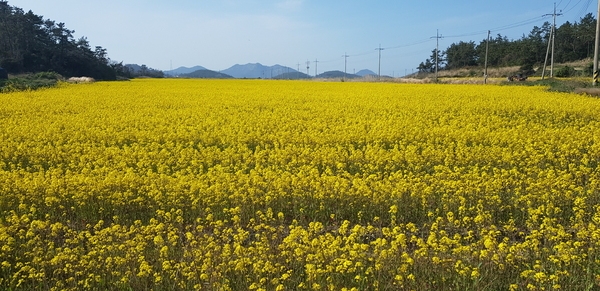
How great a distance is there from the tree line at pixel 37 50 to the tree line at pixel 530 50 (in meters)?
43.2

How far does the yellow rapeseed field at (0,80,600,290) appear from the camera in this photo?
4.32 meters

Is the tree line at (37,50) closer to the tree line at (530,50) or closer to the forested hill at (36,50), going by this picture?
the forested hill at (36,50)

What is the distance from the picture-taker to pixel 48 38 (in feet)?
203

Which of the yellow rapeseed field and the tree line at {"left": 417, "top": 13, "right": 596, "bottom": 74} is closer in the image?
the yellow rapeseed field

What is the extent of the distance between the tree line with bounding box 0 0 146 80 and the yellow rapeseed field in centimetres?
4693

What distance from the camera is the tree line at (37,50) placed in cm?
5378

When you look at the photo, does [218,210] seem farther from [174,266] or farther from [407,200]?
[407,200]

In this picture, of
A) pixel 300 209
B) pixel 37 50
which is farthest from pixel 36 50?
pixel 300 209

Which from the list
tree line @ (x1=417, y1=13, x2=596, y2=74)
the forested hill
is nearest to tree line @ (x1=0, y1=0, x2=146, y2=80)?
the forested hill

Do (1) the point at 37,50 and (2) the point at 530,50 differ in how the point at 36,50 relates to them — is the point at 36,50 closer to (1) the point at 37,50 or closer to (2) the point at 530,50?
(1) the point at 37,50

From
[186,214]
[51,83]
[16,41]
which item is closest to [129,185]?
[186,214]

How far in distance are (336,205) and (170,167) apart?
370 centimetres

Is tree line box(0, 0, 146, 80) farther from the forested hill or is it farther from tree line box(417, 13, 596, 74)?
tree line box(417, 13, 596, 74)

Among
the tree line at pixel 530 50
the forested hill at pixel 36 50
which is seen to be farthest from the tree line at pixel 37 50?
the tree line at pixel 530 50
